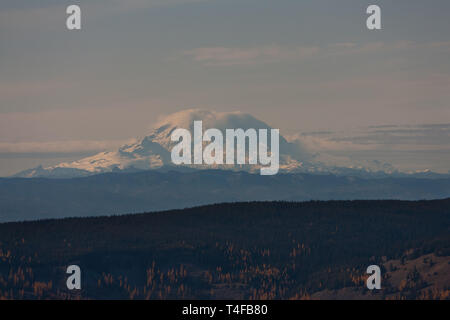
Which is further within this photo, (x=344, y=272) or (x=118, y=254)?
(x=118, y=254)

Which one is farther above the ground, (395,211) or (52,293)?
(395,211)

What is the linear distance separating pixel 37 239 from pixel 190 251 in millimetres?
29822

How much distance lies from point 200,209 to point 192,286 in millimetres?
60509

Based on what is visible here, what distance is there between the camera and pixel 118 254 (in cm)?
15338

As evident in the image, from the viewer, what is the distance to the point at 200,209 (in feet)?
652

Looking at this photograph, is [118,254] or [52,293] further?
[118,254]

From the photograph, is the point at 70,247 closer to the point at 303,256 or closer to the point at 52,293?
the point at 52,293
